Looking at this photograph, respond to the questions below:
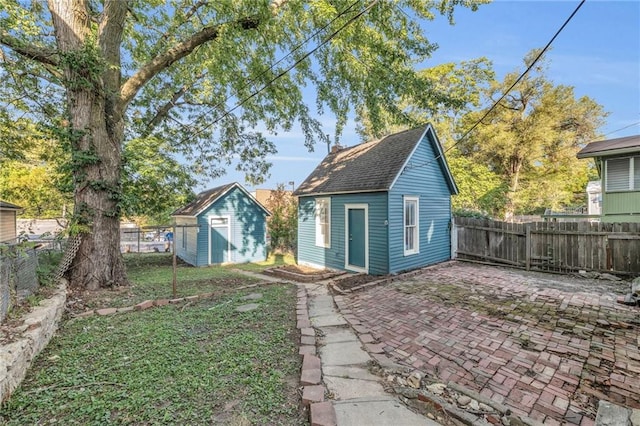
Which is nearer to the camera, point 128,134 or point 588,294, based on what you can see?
point 588,294

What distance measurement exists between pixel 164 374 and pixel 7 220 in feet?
64.9

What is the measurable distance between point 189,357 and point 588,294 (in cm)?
808

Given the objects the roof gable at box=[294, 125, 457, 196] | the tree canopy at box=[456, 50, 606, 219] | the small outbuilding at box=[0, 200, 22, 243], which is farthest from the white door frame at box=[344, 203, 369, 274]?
the tree canopy at box=[456, 50, 606, 219]

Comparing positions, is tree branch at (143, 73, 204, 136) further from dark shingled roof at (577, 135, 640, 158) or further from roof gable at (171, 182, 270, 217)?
dark shingled roof at (577, 135, 640, 158)

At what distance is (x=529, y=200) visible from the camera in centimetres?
2169

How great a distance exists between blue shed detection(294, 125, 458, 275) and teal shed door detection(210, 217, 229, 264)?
4.69 m

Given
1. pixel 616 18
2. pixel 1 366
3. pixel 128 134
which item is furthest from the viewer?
pixel 128 134

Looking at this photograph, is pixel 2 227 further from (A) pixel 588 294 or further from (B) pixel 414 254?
(A) pixel 588 294

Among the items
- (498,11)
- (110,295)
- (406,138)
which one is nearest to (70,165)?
(110,295)

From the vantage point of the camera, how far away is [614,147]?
9852mm

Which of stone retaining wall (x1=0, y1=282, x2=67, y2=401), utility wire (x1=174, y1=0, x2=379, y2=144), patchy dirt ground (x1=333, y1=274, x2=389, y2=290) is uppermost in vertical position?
utility wire (x1=174, y1=0, x2=379, y2=144)

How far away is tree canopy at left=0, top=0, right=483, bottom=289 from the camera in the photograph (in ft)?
21.8

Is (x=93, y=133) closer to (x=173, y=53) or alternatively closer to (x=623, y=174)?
(x=173, y=53)

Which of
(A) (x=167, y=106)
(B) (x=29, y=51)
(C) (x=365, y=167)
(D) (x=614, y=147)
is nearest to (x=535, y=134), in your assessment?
(D) (x=614, y=147)
